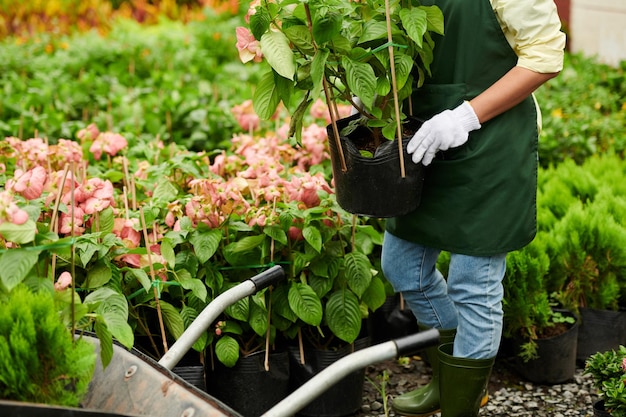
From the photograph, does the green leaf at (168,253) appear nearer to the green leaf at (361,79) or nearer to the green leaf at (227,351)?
the green leaf at (227,351)

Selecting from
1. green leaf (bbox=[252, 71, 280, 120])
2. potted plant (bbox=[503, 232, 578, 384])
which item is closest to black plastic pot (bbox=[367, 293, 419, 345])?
potted plant (bbox=[503, 232, 578, 384])

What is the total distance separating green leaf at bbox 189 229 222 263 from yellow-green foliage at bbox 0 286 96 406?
93 centimetres

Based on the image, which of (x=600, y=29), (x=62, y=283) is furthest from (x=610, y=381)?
(x=600, y=29)

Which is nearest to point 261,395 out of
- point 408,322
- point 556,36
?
point 408,322

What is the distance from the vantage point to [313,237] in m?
2.78

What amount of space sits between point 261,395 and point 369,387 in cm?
52

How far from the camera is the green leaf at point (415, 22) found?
222 centimetres

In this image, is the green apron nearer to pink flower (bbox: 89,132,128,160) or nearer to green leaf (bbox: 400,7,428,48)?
green leaf (bbox: 400,7,428,48)

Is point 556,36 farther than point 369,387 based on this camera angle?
No

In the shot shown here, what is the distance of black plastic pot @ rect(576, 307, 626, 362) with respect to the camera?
3311mm

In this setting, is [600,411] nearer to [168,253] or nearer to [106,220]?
[168,253]

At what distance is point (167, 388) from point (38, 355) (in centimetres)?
30

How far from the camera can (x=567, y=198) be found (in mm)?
3648

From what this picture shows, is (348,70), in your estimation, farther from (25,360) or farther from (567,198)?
(567,198)
